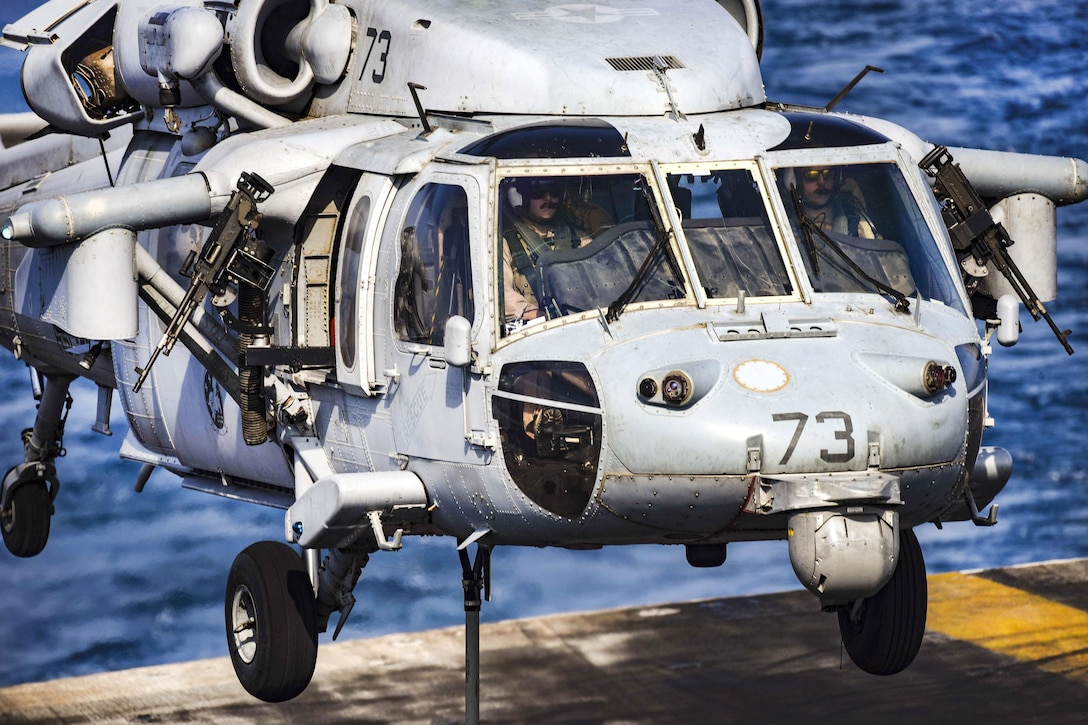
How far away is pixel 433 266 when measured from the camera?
40.6ft

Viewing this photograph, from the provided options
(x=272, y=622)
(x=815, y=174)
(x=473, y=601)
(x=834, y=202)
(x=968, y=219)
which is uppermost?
(x=815, y=174)

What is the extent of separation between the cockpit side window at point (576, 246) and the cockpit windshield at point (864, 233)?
90 centimetres

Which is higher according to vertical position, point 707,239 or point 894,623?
point 707,239

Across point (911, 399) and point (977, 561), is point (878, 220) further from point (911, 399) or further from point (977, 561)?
point (977, 561)

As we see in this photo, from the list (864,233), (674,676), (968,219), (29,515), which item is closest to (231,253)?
(864,233)

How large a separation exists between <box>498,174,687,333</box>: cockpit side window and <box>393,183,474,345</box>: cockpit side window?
0.89 ft

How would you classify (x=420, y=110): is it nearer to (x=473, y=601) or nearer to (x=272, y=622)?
(x=473, y=601)

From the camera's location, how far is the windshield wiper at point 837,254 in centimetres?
1207

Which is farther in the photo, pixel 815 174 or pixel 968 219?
pixel 968 219

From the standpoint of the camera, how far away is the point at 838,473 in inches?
434

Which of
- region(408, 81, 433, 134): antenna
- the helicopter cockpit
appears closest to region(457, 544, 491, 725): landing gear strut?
the helicopter cockpit

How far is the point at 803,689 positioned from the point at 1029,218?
9568 millimetres

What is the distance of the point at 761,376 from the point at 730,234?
137cm

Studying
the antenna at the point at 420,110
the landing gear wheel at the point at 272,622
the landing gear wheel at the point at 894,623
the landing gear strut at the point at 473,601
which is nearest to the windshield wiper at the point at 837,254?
the antenna at the point at 420,110
